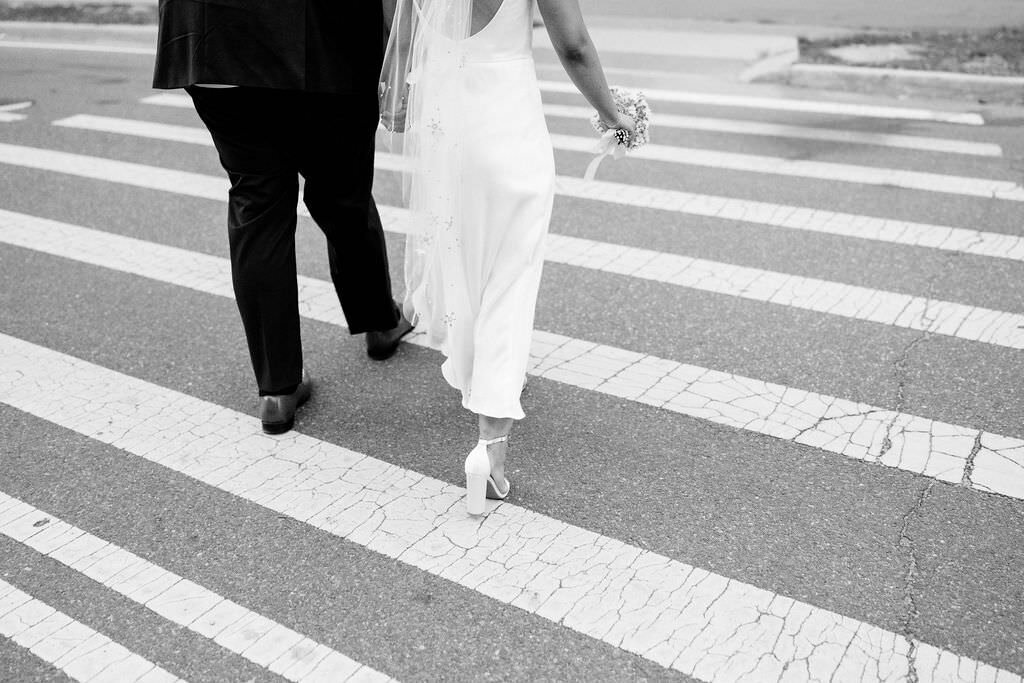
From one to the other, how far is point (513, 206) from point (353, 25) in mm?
913

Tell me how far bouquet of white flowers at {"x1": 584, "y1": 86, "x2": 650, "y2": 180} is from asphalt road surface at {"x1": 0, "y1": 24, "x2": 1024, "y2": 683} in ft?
3.19

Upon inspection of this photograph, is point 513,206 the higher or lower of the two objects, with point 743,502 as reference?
higher

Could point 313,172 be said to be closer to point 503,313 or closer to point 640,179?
point 503,313

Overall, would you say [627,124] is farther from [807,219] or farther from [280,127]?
[807,219]

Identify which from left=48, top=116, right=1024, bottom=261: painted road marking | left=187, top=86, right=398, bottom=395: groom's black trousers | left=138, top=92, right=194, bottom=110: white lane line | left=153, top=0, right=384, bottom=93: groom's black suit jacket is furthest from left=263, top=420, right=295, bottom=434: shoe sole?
left=138, top=92, right=194, bottom=110: white lane line

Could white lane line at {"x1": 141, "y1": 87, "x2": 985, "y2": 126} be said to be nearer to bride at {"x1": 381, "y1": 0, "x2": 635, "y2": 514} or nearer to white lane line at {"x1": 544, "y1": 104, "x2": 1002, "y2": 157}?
white lane line at {"x1": 544, "y1": 104, "x2": 1002, "y2": 157}

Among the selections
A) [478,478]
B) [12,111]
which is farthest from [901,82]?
[12,111]

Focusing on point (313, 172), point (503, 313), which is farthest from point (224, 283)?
point (503, 313)

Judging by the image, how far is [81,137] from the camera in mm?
8008

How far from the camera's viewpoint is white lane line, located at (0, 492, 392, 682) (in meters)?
2.63

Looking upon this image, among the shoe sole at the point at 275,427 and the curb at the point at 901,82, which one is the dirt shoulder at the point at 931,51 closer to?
the curb at the point at 901,82

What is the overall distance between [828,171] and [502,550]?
14.4 ft

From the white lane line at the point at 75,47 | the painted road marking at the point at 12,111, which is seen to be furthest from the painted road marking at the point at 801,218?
the white lane line at the point at 75,47

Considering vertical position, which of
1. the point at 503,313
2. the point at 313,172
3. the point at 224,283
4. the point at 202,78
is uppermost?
the point at 202,78
